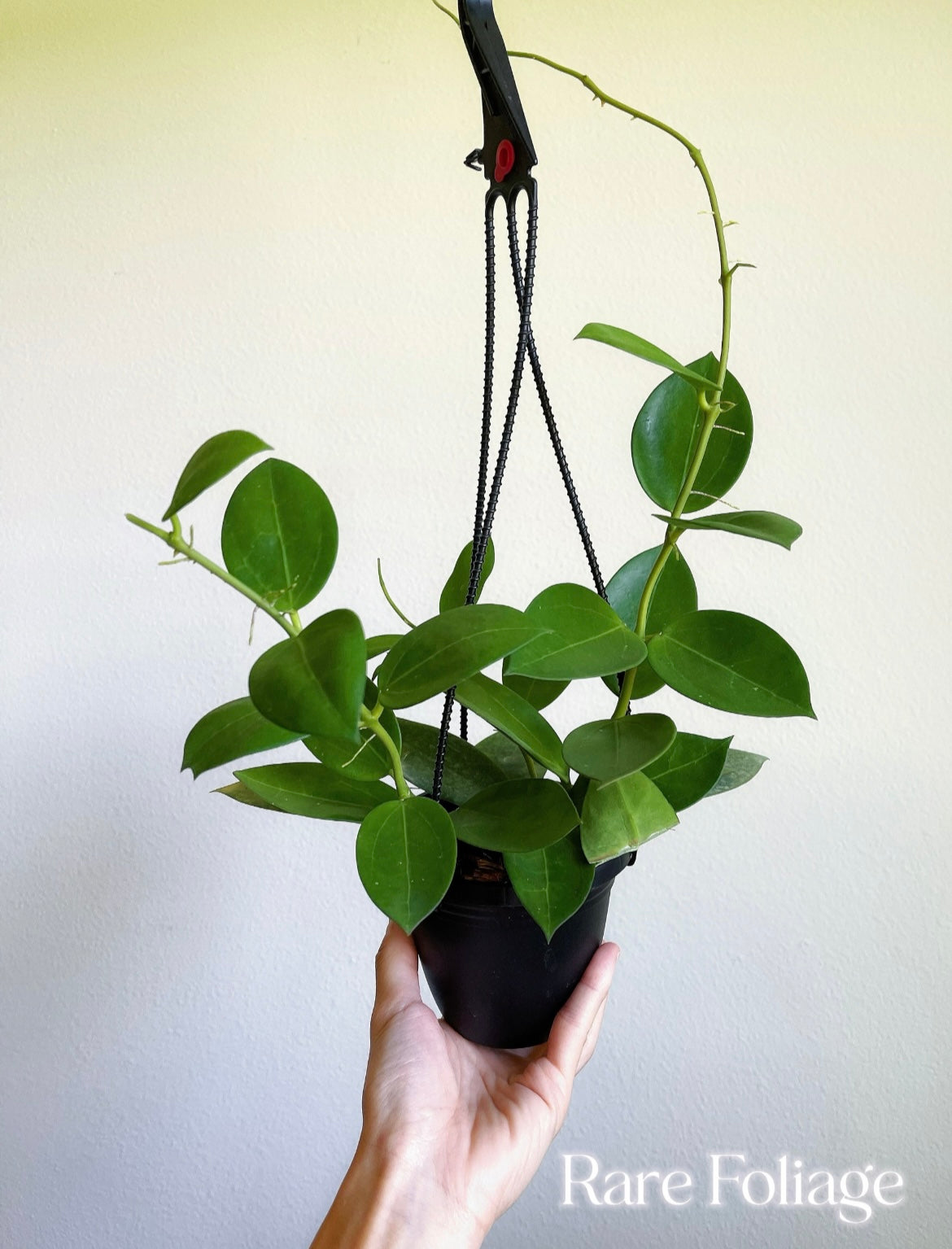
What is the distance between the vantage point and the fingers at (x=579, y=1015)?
79 cm

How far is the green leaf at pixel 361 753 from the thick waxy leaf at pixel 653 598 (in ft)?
0.55

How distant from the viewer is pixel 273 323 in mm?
1308

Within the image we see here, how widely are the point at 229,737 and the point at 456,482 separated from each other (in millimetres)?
740

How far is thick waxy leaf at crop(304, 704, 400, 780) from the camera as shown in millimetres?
658

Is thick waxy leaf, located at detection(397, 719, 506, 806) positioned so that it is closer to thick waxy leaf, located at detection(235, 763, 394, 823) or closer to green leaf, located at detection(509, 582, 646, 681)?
thick waxy leaf, located at detection(235, 763, 394, 823)

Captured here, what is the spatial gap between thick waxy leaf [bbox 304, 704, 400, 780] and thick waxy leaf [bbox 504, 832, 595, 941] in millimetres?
102

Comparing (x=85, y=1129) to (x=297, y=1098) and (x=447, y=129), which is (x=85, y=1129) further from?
(x=447, y=129)

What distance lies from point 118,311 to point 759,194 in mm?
789

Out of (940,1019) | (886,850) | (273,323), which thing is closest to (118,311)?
(273,323)

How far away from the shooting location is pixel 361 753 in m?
0.69

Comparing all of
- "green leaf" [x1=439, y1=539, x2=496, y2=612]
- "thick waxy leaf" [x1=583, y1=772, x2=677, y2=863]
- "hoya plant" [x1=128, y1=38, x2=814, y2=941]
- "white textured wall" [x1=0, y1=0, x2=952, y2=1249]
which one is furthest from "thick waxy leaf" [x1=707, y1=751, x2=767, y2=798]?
"white textured wall" [x1=0, y1=0, x2=952, y2=1249]

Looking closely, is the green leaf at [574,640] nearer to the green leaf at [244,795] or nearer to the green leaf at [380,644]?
the green leaf at [380,644]

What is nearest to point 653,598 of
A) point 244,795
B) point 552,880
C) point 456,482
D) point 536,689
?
point 536,689

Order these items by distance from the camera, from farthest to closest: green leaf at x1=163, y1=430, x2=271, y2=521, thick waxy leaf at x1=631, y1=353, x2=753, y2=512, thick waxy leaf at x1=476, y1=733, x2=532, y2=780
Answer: thick waxy leaf at x1=476, y1=733, x2=532, y2=780 → thick waxy leaf at x1=631, y1=353, x2=753, y2=512 → green leaf at x1=163, y1=430, x2=271, y2=521
